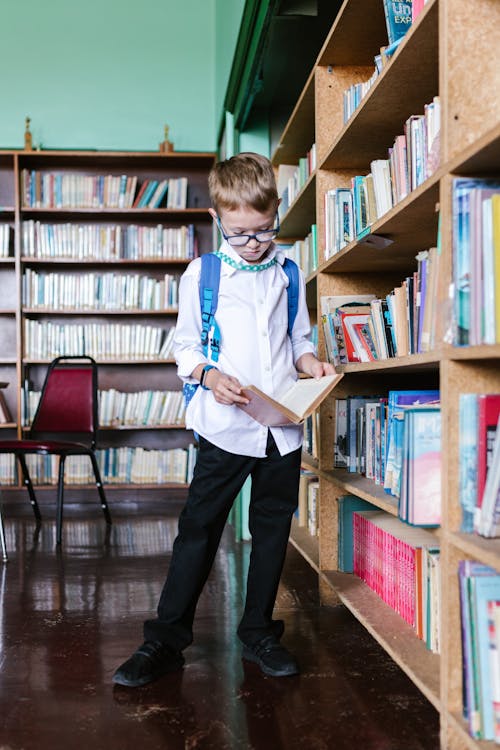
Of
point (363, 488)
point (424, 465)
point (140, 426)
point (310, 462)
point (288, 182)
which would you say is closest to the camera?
point (424, 465)

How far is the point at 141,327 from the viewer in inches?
199

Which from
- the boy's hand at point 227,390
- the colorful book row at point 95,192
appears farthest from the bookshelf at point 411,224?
the colorful book row at point 95,192

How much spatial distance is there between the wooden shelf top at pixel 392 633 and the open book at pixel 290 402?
0.55 metres

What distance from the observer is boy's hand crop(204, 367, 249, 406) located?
1.72 metres

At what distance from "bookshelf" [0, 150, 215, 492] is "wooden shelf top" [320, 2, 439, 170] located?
8.49 ft

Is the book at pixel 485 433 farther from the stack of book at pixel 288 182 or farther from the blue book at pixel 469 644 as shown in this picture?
the stack of book at pixel 288 182

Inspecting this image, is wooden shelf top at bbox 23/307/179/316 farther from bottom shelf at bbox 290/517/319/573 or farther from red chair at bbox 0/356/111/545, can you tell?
bottom shelf at bbox 290/517/319/573

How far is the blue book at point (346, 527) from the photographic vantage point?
251 cm

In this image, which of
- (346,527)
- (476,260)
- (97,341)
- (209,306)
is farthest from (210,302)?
(97,341)

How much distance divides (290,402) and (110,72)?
417 cm

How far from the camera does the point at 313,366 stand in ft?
6.46

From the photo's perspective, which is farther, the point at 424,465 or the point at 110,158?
the point at 110,158

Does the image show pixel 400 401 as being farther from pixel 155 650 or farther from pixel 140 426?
pixel 140 426

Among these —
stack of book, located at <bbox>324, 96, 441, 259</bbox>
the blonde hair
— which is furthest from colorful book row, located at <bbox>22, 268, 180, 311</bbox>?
the blonde hair
